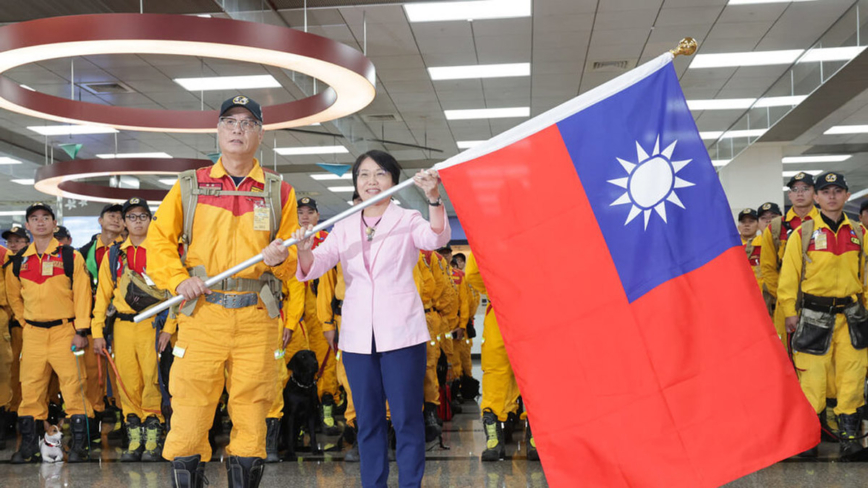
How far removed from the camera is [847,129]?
47.5 ft

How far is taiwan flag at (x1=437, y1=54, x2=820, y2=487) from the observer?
2.64 metres

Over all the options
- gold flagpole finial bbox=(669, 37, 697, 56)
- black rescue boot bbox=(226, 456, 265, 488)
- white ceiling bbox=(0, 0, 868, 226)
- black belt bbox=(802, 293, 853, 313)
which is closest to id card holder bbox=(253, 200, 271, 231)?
black rescue boot bbox=(226, 456, 265, 488)

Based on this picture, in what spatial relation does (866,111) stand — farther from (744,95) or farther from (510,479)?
(510,479)

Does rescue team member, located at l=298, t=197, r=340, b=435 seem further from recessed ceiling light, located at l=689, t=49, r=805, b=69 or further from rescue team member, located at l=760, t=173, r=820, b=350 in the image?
recessed ceiling light, located at l=689, t=49, r=805, b=69

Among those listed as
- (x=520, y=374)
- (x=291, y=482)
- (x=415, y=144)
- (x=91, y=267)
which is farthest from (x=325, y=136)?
(x=520, y=374)

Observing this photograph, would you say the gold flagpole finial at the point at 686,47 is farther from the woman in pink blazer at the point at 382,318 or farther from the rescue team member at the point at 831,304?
the rescue team member at the point at 831,304

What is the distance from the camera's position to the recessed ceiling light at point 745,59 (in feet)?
34.1

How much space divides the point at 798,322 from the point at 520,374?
3.41 m

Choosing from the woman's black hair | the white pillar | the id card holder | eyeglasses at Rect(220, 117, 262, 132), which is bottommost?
the id card holder

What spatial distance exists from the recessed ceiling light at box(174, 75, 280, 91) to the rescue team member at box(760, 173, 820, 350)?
7.20 m

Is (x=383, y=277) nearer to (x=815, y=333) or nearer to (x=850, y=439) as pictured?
→ (x=815, y=333)

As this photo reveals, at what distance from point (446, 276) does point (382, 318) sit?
3626 mm

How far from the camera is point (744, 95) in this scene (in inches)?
495

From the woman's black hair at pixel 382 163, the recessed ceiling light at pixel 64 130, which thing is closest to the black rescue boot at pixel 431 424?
the woman's black hair at pixel 382 163
